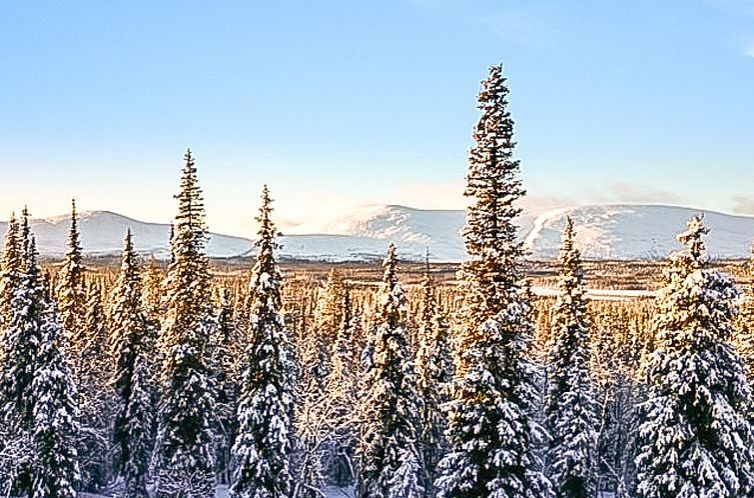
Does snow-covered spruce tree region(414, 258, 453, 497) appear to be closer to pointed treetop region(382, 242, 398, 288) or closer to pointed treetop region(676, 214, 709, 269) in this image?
pointed treetop region(382, 242, 398, 288)

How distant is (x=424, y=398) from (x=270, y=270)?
14573 millimetres

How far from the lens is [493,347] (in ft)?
85.7

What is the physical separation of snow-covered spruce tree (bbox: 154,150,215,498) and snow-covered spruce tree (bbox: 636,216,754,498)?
1952cm

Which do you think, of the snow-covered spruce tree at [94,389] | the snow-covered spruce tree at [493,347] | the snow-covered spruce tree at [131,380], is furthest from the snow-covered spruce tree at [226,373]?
the snow-covered spruce tree at [493,347]

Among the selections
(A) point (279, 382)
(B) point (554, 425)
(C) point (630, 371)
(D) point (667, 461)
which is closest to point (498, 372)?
(D) point (667, 461)

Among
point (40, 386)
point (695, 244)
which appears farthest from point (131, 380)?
point (695, 244)

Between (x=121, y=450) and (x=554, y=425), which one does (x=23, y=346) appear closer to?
(x=121, y=450)

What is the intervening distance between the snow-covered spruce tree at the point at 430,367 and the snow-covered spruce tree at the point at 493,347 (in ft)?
55.0

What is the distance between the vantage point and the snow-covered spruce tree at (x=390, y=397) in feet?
119

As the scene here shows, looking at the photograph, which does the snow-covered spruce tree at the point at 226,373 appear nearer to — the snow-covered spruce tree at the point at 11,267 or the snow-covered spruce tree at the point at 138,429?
the snow-covered spruce tree at the point at 138,429

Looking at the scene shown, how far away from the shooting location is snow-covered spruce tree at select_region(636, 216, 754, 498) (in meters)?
26.7

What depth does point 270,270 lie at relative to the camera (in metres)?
34.7

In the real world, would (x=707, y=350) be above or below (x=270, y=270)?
below

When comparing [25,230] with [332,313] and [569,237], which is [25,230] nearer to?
[569,237]
